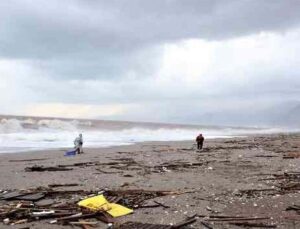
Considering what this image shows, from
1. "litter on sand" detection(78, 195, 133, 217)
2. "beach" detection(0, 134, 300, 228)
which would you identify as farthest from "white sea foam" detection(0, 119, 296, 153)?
"litter on sand" detection(78, 195, 133, 217)

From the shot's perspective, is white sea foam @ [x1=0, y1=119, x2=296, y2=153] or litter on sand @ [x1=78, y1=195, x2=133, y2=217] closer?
litter on sand @ [x1=78, y1=195, x2=133, y2=217]

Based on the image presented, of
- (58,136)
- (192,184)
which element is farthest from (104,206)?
(58,136)

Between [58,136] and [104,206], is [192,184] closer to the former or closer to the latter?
[104,206]

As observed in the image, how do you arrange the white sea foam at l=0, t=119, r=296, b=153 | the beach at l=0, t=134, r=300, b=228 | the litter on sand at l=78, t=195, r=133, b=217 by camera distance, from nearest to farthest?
1. the beach at l=0, t=134, r=300, b=228
2. the litter on sand at l=78, t=195, r=133, b=217
3. the white sea foam at l=0, t=119, r=296, b=153

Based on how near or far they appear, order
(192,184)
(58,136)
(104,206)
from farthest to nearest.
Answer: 1. (58,136)
2. (192,184)
3. (104,206)

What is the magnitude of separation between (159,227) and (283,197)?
461cm

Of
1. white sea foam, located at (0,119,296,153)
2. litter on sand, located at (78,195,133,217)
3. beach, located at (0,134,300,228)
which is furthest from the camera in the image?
white sea foam, located at (0,119,296,153)

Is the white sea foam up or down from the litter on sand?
up

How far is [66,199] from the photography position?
42.5 ft

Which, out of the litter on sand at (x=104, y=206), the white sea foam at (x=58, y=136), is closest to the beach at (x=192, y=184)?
the litter on sand at (x=104, y=206)

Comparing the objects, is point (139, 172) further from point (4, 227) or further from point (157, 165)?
point (4, 227)

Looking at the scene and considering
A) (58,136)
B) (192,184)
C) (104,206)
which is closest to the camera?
(104,206)

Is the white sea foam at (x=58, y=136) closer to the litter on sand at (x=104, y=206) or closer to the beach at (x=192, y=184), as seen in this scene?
the beach at (x=192, y=184)

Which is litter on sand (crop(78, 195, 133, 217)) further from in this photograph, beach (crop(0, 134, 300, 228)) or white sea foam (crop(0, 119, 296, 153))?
white sea foam (crop(0, 119, 296, 153))
